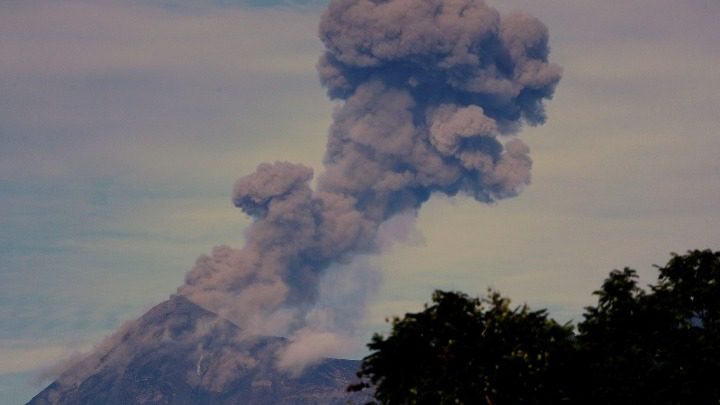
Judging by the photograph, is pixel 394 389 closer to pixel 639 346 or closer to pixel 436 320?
pixel 436 320

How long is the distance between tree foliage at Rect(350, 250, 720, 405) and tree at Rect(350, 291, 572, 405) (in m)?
0.06

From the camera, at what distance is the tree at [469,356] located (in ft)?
256

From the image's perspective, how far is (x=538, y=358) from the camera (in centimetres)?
7869

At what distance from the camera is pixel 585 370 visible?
82.6 m

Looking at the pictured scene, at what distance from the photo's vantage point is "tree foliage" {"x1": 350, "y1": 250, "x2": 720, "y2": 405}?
257ft

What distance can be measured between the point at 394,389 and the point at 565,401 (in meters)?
9.99

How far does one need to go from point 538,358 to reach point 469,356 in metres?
3.87

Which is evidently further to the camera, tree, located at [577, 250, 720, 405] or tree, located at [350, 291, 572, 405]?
tree, located at [577, 250, 720, 405]

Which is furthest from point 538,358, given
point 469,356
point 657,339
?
point 657,339

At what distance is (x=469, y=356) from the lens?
79.3m

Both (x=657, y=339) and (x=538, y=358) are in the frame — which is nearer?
→ (x=538, y=358)

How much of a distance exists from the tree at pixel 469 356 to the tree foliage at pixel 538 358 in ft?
0.19

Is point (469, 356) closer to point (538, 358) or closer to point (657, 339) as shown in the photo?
point (538, 358)

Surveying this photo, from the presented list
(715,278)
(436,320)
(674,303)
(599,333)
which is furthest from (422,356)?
(715,278)
